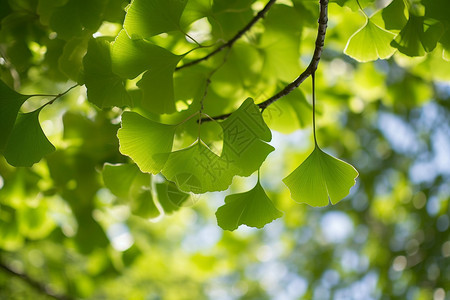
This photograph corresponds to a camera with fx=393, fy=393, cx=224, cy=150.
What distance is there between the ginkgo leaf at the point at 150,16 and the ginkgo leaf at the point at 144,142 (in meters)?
0.11

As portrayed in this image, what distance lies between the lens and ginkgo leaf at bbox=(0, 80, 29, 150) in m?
0.58

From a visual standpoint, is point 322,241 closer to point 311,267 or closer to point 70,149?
point 311,267

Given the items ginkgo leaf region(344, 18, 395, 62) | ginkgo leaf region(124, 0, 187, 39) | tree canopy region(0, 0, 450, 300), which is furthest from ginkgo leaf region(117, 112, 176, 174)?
ginkgo leaf region(344, 18, 395, 62)

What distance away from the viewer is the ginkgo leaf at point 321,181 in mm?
528

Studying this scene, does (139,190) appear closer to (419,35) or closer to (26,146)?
(26,146)

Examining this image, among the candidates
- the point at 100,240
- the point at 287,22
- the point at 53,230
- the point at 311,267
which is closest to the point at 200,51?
the point at 287,22

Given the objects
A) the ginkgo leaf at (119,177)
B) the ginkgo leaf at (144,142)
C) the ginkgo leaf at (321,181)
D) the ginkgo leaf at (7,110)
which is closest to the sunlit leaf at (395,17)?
the ginkgo leaf at (321,181)

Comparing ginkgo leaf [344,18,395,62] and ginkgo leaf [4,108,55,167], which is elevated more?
ginkgo leaf [344,18,395,62]

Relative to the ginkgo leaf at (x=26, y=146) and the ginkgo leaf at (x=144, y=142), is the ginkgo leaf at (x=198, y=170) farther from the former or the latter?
the ginkgo leaf at (x=26, y=146)

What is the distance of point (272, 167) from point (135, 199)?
7.25 ft

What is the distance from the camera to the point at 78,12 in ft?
1.93

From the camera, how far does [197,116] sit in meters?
0.58

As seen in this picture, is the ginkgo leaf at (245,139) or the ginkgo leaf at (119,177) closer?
the ginkgo leaf at (245,139)

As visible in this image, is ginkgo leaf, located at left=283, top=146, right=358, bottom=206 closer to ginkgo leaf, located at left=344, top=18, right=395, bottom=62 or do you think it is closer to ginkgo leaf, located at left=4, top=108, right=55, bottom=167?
ginkgo leaf, located at left=344, top=18, right=395, bottom=62
